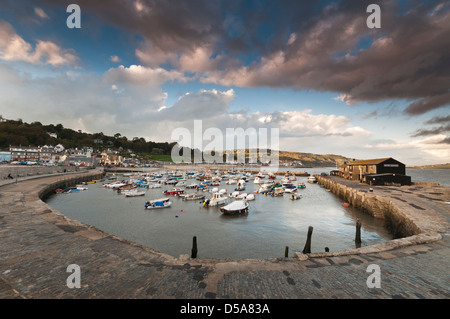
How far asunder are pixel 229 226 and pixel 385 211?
20088 millimetres

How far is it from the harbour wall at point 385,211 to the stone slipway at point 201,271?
4.87 m

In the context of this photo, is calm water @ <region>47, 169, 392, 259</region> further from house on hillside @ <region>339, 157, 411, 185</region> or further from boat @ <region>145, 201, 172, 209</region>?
house on hillside @ <region>339, 157, 411, 185</region>

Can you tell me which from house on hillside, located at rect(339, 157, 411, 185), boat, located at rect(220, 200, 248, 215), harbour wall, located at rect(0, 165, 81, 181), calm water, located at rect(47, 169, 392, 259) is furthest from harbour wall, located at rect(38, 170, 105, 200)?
house on hillside, located at rect(339, 157, 411, 185)

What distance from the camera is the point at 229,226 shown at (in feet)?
74.8

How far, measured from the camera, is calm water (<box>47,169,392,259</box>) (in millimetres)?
16884

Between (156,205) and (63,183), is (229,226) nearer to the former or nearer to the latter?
(156,205)

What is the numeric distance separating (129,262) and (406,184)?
2194 inches

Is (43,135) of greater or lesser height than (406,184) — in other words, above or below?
above

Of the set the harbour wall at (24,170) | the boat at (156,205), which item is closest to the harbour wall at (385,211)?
the boat at (156,205)

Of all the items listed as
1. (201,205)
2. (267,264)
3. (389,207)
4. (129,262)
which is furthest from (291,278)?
(201,205)

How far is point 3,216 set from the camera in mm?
14688
